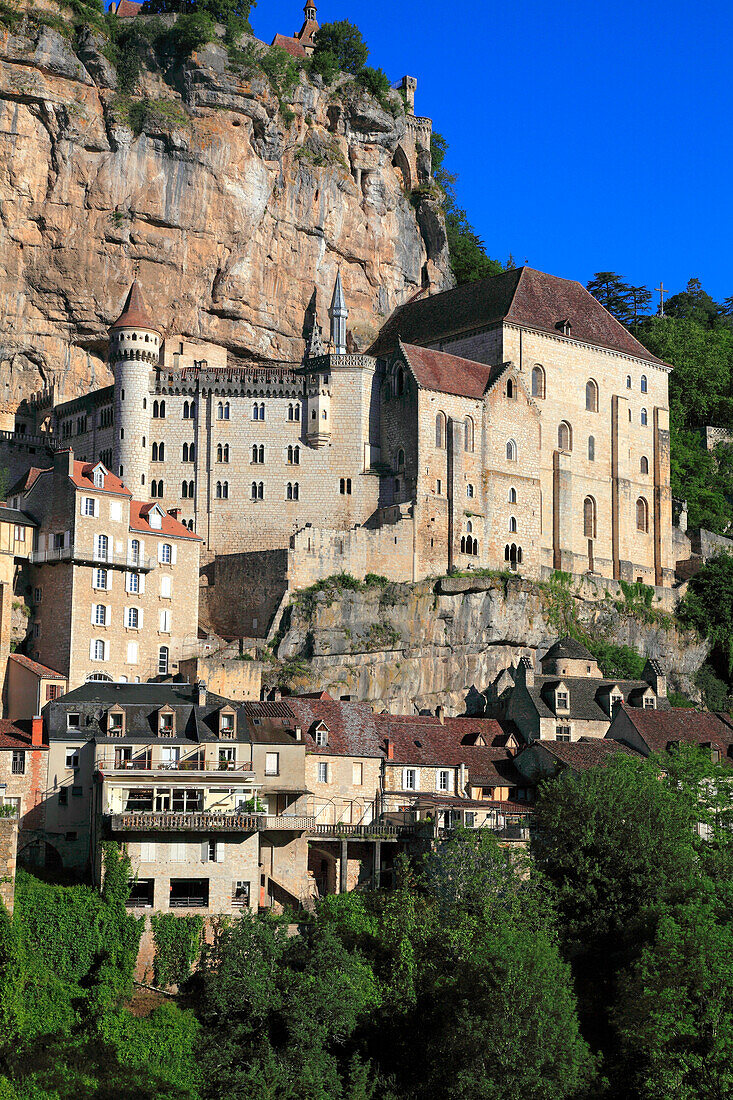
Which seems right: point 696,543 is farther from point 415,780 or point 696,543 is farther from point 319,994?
point 319,994

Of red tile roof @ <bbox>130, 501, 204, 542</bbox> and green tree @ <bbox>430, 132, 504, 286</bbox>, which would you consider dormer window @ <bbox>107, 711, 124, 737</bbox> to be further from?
green tree @ <bbox>430, 132, 504, 286</bbox>

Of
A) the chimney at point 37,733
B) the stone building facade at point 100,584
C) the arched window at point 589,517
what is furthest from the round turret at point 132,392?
the chimney at point 37,733

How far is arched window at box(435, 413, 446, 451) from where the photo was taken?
8962cm

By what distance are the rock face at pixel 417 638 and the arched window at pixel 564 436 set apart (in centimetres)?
1309

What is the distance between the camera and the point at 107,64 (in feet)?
317

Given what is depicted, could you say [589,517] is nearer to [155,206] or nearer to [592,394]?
[592,394]

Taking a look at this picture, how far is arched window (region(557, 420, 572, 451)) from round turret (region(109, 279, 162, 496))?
2479 cm

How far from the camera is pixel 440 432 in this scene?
3533 inches

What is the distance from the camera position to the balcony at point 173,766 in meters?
57.6

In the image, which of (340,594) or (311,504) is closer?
(340,594)

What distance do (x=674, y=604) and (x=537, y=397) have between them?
570 inches

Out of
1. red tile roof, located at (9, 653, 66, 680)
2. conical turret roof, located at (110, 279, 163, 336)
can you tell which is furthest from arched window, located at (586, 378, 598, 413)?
red tile roof, located at (9, 653, 66, 680)

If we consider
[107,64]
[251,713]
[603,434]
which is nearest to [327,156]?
[107,64]

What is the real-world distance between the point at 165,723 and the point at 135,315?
35742mm
